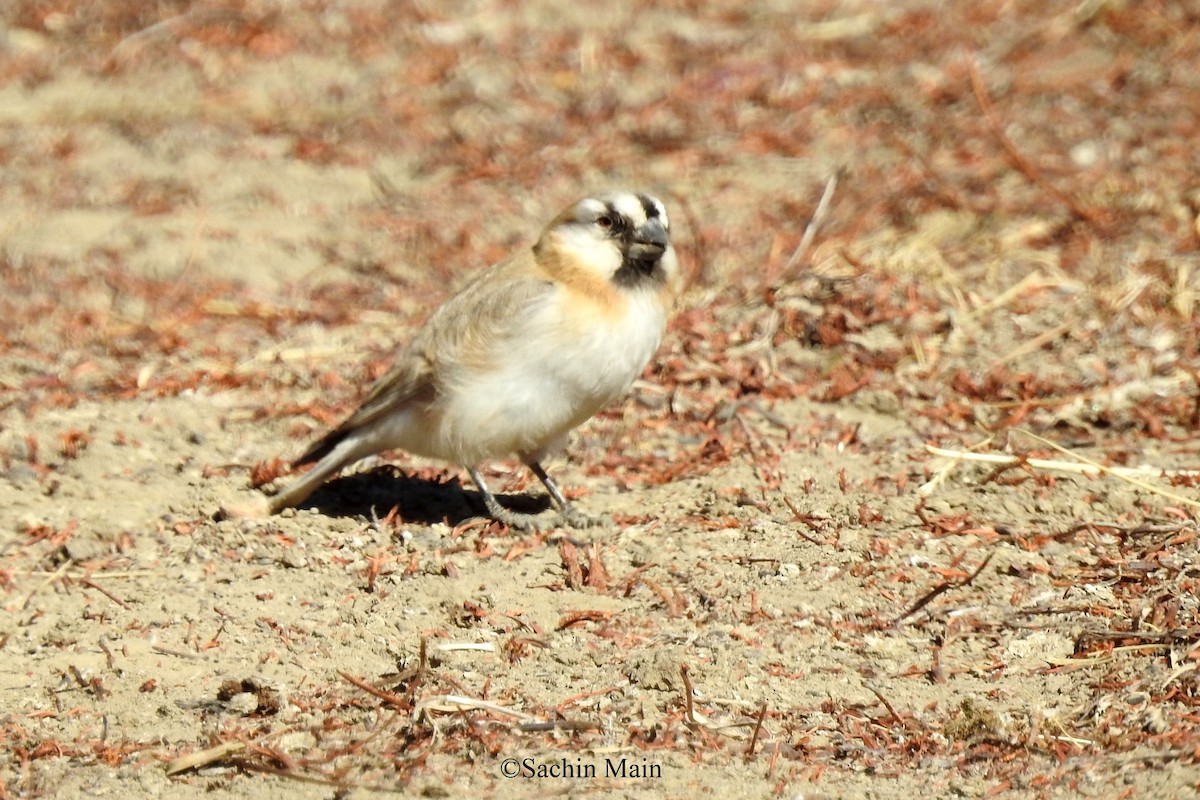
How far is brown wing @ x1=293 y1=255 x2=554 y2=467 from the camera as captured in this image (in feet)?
22.9

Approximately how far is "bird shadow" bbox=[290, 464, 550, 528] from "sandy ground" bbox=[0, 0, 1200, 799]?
0.10 feet

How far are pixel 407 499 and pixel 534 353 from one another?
125 cm

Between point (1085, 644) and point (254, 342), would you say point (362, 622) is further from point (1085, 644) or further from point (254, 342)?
point (254, 342)

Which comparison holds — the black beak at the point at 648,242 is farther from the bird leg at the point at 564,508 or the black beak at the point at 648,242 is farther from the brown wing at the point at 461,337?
the bird leg at the point at 564,508

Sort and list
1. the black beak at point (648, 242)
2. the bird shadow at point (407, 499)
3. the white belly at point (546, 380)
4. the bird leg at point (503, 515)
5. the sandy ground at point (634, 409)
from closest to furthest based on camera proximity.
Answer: the sandy ground at point (634, 409) → the white belly at point (546, 380) → the black beak at point (648, 242) → the bird leg at point (503, 515) → the bird shadow at point (407, 499)

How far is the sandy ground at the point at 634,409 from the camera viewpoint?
206 inches

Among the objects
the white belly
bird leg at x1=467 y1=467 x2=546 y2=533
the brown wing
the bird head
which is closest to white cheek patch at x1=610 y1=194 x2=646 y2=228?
the bird head

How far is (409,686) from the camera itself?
545 centimetres

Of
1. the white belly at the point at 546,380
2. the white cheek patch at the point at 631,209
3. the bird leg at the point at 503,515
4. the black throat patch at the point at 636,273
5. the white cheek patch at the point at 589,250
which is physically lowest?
the bird leg at the point at 503,515

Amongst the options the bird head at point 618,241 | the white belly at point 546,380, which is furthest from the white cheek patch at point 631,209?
the white belly at point 546,380

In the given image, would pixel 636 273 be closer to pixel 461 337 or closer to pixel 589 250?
pixel 589 250

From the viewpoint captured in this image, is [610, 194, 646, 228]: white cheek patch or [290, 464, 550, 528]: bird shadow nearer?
[610, 194, 646, 228]: white cheek patch

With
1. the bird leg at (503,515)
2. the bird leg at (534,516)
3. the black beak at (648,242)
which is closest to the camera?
the black beak at (648,242)

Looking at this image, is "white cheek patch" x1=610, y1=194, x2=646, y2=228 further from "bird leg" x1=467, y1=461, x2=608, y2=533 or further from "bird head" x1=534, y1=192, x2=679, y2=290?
"bird leg" x1=467, y1=461, x2=608, y2=533
